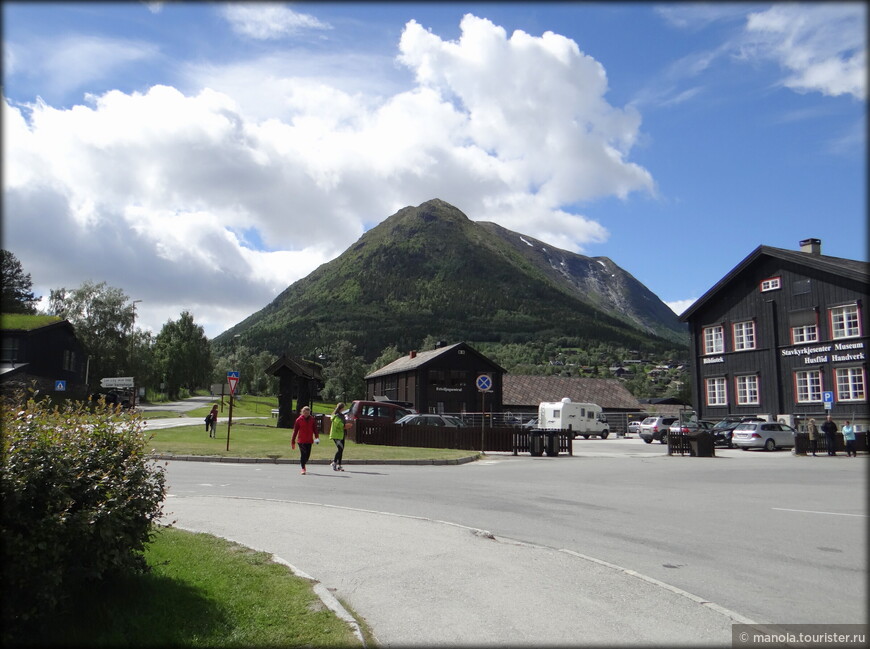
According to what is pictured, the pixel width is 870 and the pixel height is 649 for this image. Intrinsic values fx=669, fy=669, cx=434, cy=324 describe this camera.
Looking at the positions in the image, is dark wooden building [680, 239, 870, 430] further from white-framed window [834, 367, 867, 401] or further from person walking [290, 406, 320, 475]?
person walking [290, 406, 320, 475]

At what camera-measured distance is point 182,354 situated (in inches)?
3814

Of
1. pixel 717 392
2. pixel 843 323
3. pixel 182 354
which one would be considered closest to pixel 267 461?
pixel 843 323

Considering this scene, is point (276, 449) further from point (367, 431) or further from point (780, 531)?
point (780, 531)

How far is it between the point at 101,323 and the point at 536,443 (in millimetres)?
57398

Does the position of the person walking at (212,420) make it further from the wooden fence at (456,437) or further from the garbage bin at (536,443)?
the garbage bin at (536,443)

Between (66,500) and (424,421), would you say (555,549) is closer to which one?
(66,500)

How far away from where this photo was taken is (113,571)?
5406mm

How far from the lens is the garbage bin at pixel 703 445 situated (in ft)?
101

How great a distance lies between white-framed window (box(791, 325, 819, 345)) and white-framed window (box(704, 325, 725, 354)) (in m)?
5.87

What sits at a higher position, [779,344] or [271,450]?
[779,344]

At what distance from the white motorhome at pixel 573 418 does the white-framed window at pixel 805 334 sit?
16213 millimetres

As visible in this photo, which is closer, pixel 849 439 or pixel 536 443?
pixel 536 443

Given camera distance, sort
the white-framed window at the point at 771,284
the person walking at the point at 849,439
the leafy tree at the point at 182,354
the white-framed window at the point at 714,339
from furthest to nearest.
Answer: the leafy tree at the point at 182,354 < the white-framed window at the point at 714,339 < the white-framed window at the point at 771,284 < the person walking at the point at 849,439

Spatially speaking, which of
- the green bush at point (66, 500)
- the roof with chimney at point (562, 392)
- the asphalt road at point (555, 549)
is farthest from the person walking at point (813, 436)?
→ the roof with chimney at point (562, 392)
